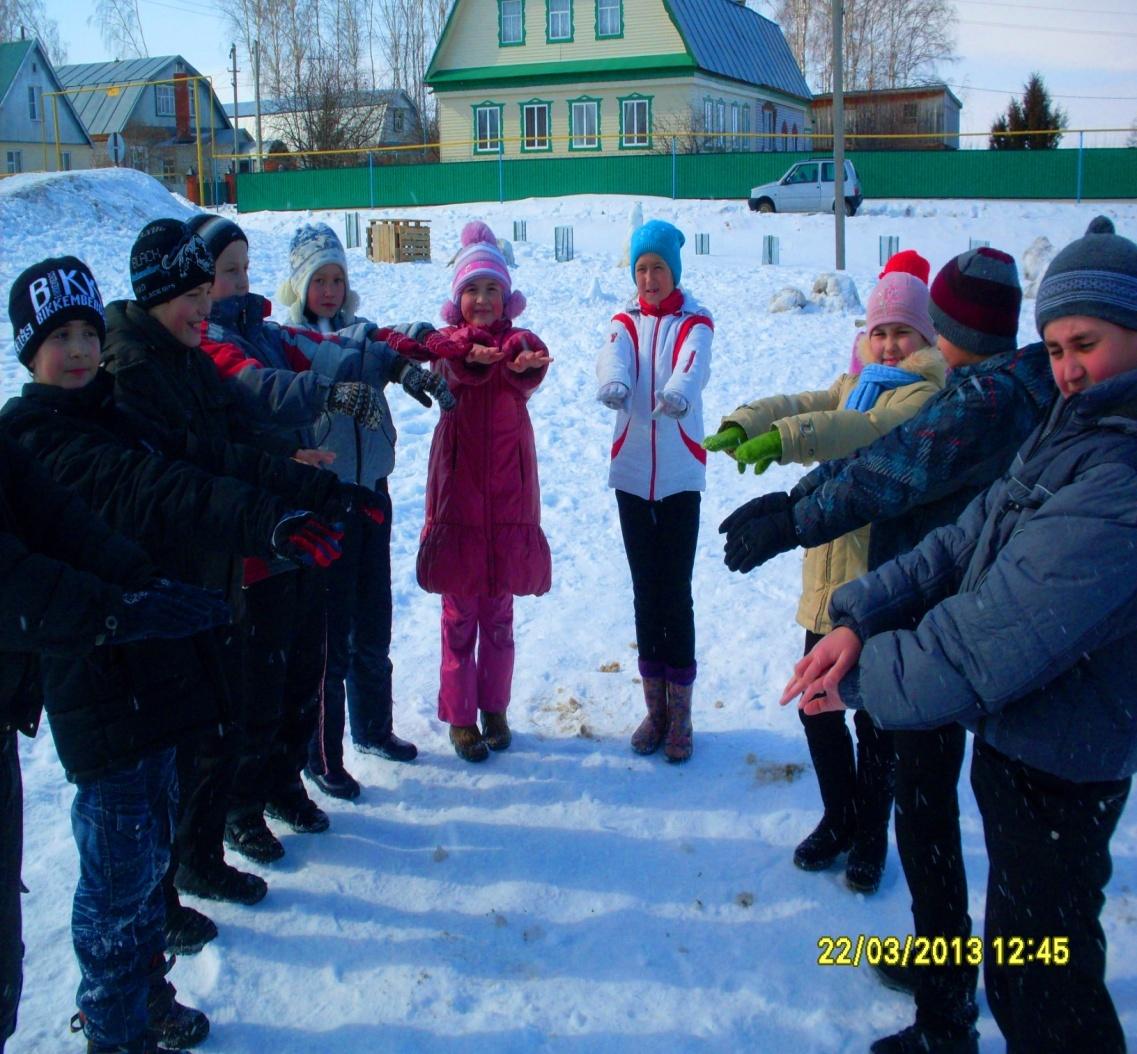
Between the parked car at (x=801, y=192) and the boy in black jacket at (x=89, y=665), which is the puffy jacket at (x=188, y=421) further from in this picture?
the parked car at (x=801, y=192)

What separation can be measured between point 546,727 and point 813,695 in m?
2.19

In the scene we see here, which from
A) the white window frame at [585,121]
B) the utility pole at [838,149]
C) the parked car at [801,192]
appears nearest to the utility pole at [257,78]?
the white window frame at [585,121]

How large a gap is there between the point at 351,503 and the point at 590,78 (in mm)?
35288

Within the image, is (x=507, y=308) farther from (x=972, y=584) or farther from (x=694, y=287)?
(x=694, y=287)

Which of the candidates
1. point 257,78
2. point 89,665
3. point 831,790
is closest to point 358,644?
point 89,665

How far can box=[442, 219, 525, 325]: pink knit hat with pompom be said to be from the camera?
3.83m

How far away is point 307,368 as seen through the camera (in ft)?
11.4

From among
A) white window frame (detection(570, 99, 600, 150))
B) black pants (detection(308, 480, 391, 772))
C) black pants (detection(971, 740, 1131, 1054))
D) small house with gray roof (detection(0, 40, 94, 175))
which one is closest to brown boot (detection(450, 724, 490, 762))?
black pants (detection(308, 480, 391, 772))

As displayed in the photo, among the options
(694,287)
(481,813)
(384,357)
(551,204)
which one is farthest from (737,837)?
(551,204)

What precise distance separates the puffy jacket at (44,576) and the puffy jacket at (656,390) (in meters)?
2.06

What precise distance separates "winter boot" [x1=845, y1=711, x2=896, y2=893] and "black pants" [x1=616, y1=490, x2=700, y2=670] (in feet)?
3.17

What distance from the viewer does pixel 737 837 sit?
3.42 metres

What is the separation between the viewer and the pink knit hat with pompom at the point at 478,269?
3832 millimetres

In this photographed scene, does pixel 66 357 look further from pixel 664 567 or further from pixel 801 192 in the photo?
pixel 801 192
